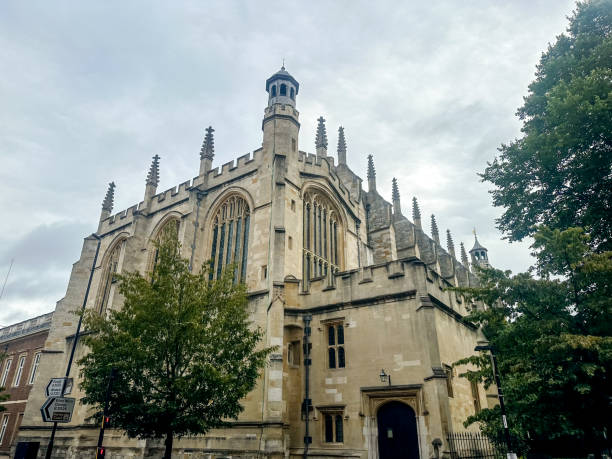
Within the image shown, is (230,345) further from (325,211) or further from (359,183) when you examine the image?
(359,183)

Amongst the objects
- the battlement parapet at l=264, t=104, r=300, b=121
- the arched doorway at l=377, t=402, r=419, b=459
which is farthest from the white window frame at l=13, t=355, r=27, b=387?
the arched doorway at l=377, t=402, r=419, b=459

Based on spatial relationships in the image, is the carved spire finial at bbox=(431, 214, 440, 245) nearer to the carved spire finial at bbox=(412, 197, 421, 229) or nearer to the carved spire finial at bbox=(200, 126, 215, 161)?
the carved spire finial at bbox=(412, 197, 421, 229)

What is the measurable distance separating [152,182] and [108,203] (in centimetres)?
689

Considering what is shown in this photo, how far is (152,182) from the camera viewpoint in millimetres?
30656

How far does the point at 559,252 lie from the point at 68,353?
2893 centimetres

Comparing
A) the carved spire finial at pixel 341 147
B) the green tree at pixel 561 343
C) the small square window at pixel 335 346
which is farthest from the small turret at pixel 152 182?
the green tree at pixel 561 343

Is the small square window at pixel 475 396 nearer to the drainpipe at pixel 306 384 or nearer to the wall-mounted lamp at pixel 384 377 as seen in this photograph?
the wall-mounted lamp at pixel 384 377

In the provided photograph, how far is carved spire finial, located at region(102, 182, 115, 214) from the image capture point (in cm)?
3484

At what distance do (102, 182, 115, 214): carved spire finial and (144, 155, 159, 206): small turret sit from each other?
6.22 m

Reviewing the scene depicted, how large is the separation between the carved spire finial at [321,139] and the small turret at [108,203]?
722 inches

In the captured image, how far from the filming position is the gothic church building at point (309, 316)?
15484mm

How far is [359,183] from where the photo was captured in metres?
30.7

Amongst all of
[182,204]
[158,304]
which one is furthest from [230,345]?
[182,204]

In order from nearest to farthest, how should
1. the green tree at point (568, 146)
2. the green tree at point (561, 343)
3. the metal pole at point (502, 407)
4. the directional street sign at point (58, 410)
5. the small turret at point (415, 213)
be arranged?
1. the green tree at point (561, 343)
2. the metal pole at point (502, 407)
3. the directional street sign at point (58, 410)
4. the green tree at point (568, 146)
5. the small turret at point (415, 213)
